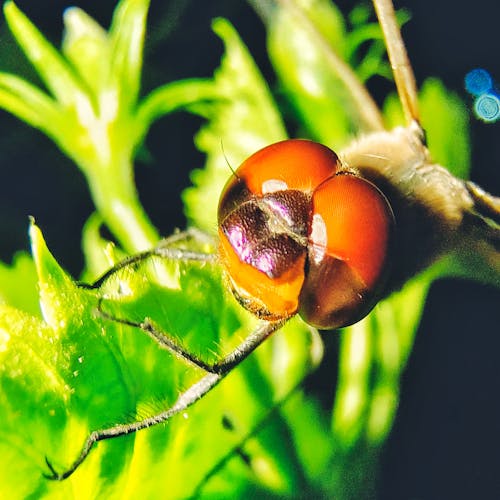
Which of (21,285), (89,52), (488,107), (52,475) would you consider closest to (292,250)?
(52,475)

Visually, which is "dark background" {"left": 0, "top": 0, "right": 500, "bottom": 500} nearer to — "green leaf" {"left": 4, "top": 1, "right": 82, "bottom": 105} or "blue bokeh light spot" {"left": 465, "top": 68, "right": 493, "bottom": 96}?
"blue bokeh light spot" {"left": 465, "top": 68, "right": 493, "bottom": 96}

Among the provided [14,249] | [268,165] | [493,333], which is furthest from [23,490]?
[493,333]

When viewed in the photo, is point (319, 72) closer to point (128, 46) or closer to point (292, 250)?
point (128, 46)

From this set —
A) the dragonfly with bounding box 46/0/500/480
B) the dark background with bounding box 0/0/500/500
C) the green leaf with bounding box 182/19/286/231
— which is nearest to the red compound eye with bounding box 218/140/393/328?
the dragonfly with bounding box 46/0/500/480

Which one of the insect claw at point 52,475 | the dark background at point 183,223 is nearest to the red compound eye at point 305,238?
the insect claw at point 52,475

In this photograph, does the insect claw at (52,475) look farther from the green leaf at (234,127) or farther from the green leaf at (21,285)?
the green leaf at (234,127)
